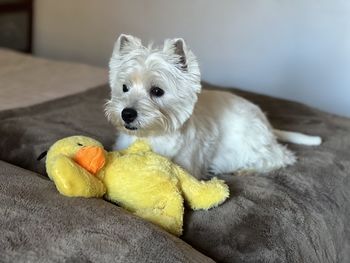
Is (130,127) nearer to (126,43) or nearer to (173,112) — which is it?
(173,112)

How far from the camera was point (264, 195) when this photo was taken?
59.9 inches

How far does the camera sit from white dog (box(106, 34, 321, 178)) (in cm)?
151

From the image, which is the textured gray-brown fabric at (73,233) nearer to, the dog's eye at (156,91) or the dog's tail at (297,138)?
the dog's eye at (156,91)

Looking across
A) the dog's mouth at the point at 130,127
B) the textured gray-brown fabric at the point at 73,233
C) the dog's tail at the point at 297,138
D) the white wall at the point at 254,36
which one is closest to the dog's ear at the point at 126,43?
the dog's mouth at the point at 130,127

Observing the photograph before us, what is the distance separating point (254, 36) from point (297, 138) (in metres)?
1.29

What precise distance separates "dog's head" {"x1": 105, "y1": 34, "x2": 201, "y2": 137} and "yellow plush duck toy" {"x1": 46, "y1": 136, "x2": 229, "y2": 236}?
17 centimetres

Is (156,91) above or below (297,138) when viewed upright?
above

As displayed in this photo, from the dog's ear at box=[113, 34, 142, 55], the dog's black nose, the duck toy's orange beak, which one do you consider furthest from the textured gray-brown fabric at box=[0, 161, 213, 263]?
the dog's ear at box=[113, 34, 142, 55]

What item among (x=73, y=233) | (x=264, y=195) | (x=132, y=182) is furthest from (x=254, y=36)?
(x=73, y=233)

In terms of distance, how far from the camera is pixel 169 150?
5.22 feet

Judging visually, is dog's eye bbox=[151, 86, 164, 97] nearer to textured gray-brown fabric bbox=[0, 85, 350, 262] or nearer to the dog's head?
the dog's head

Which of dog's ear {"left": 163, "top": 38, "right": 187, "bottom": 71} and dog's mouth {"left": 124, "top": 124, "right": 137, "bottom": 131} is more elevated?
dog's ear {"left": 163, "top": 38, "right": 187, "bottom": 71}

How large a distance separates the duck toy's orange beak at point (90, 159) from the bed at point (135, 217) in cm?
9

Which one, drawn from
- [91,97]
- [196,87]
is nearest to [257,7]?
[91,97]
